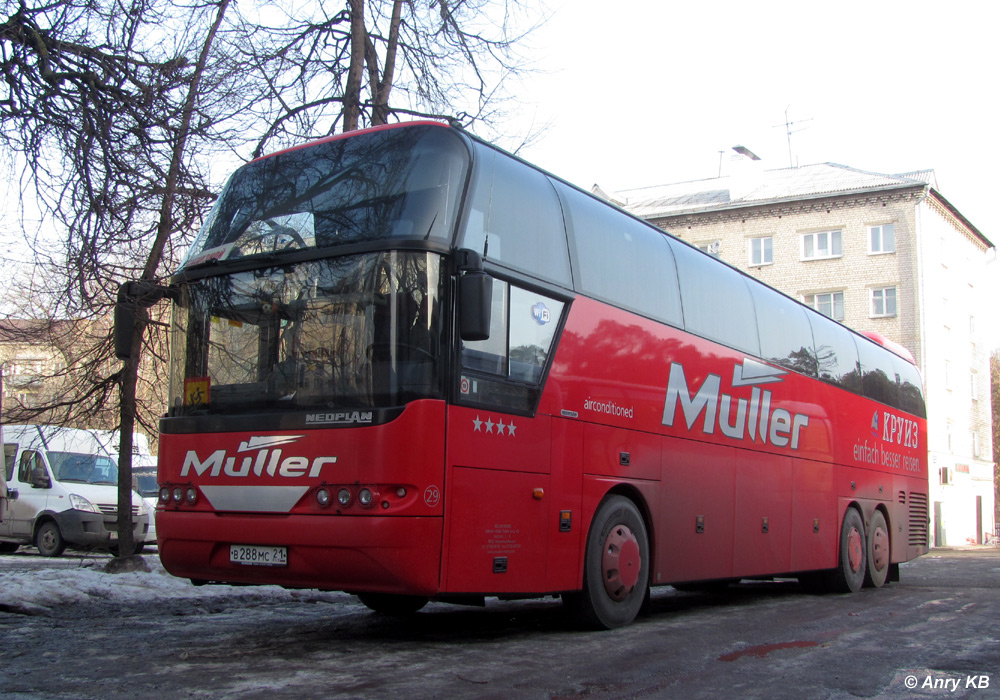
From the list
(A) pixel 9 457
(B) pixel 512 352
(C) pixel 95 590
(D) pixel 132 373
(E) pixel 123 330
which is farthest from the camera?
(A) pixel 9 457

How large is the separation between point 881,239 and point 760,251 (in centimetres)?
548

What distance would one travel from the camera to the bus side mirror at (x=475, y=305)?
670 centimetres

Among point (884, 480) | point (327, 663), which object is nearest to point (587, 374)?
point (327, 663)

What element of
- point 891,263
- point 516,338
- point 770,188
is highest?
point 770,188

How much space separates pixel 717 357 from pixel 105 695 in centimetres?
724

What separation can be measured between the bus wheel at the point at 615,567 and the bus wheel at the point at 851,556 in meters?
5.91

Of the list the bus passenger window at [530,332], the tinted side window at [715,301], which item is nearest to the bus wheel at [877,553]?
the tinted side window at [715,301]

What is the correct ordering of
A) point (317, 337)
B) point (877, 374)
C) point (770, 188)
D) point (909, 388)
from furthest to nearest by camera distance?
1. point (770, 188)
2. point (909, 388)
3. point (877, 374)
4. point (317, 337)

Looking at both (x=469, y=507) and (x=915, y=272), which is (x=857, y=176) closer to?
(x=915, y=272)

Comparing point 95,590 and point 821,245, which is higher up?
point 821,245

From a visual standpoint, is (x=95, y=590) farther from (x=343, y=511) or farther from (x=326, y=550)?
(x=343, y=511)

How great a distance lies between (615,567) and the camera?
28.0 feet

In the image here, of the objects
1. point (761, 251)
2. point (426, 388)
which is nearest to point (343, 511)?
point (426, 388)

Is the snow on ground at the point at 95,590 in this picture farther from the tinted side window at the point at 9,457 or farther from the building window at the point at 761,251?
the building window at the point at 761,251
